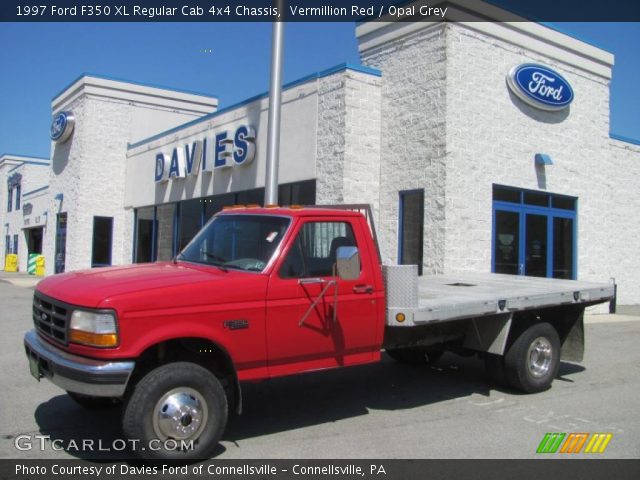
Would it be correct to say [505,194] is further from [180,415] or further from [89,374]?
[89,374]

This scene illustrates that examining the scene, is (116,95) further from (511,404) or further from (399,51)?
(511,404)

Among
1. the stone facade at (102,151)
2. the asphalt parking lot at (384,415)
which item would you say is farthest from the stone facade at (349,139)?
the stone facade at (102,151)

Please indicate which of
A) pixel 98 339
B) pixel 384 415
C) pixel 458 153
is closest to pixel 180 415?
pixel 98 339

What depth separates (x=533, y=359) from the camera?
7.28 metres

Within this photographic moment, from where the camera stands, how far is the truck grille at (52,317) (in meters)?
4.77

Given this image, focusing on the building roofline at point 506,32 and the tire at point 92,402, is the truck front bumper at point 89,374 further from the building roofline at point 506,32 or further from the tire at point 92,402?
the building roofline at point 506,32

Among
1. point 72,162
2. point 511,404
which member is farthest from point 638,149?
point 72,162

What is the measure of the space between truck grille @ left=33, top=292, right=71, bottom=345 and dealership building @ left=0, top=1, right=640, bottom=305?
7917 mm

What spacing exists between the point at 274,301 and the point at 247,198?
1067 centimetres

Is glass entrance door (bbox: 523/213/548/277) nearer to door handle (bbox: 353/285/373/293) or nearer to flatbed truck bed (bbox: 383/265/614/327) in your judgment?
flatbed truck bed (bbox: 383/265/614/327)

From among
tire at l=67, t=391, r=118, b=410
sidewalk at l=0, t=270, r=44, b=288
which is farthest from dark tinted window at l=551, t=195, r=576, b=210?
sidewalk at l=0, t=270, r=44, b=288

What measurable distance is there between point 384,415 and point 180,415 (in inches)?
95.5

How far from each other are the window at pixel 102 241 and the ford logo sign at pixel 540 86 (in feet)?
53.4

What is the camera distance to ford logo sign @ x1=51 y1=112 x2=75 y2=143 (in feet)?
78.4
